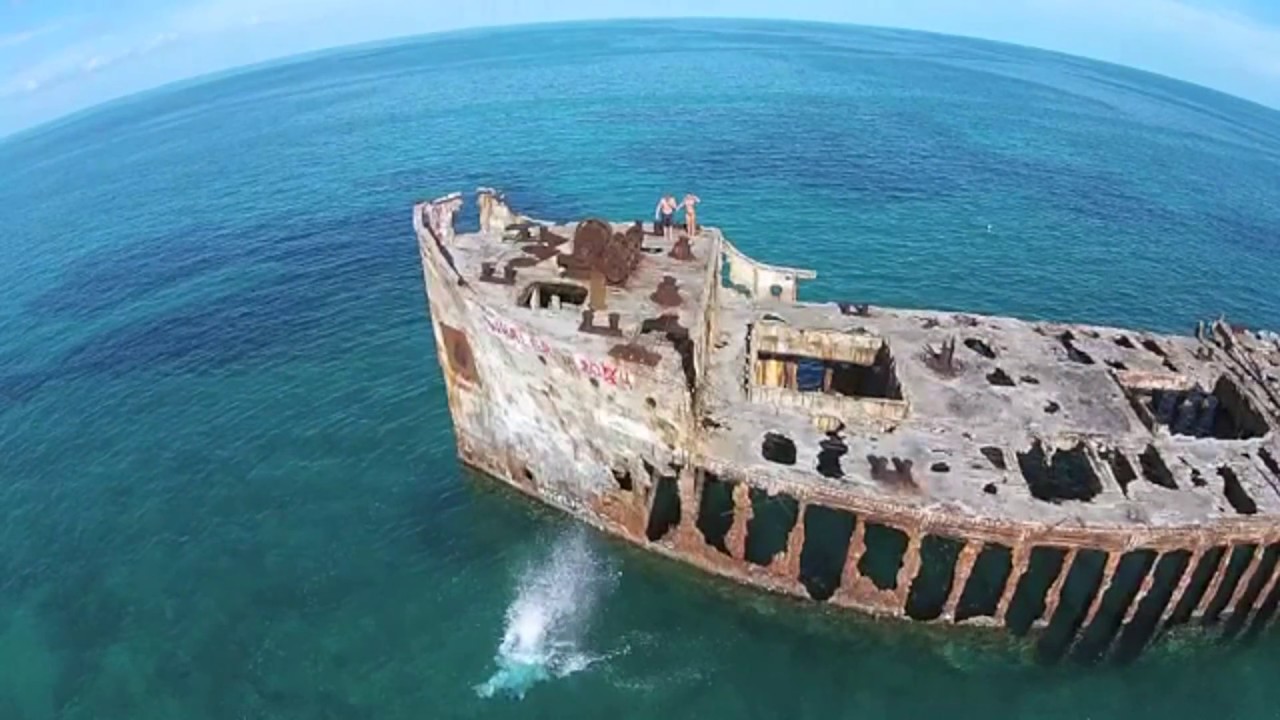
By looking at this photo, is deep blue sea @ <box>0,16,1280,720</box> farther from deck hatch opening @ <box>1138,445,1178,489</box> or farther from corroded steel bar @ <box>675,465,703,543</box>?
deck hatch opening @ <box>1138,445,1178,489</box>

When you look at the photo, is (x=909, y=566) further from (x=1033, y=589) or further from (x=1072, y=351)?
(x=1072, y=351)

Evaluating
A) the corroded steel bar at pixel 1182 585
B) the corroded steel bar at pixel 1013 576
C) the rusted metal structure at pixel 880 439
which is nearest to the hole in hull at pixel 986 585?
the rusted metal structure at pixel 880 439

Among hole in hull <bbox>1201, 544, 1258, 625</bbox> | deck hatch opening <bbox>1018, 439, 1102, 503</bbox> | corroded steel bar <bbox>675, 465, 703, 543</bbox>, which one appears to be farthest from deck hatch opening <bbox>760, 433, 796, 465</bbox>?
hole in hull <bbox>1201, 544, 1258, 625</bbox>

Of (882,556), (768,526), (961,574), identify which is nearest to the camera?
(961,574)

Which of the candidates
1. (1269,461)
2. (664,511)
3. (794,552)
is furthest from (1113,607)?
(664,511)

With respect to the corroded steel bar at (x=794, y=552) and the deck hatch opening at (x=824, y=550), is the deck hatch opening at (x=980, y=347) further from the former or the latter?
the corroded steel bar at (x=794, y=552)

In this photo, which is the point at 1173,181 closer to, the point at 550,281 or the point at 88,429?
the point at 550,281
